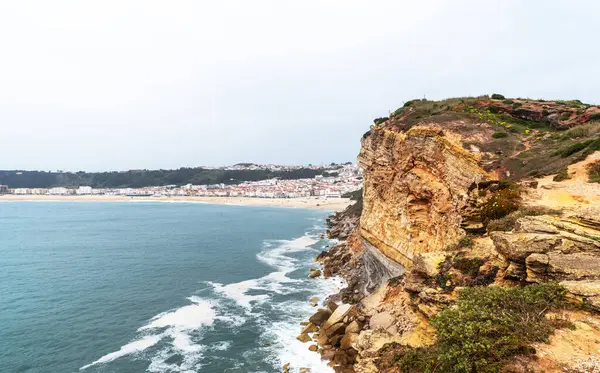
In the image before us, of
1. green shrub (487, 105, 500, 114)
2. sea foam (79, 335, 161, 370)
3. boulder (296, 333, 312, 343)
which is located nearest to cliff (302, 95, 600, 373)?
boulder (296, 333, 312, 343)

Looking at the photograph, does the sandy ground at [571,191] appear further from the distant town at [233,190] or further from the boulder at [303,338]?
the distant town at [233,190]

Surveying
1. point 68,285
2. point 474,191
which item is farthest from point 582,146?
point 68,285

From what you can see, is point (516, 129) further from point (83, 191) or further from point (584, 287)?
point (83, 191)

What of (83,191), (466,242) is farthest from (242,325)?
(83,191)

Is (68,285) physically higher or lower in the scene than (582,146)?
lower

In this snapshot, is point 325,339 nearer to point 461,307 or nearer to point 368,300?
point 368,300

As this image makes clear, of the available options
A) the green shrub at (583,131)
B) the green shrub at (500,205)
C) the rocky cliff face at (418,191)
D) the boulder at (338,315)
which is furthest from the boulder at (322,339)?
the green shrub at (583,131)
